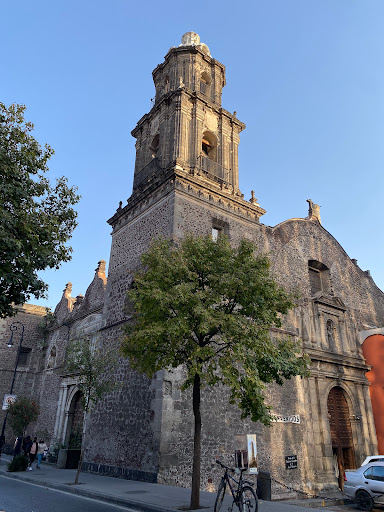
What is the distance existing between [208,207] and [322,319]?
8.83 metres

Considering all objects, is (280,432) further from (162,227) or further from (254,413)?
(162,227)

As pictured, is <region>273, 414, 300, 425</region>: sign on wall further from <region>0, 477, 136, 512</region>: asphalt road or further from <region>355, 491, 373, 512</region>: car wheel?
<region>0, 477, 136, 512</region>: asphalt road

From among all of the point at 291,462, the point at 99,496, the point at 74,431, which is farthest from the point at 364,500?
the point at 74,431

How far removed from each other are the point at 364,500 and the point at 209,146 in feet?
53.5

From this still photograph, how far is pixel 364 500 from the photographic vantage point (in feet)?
41.5

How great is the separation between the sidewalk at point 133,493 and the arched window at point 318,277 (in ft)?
34.7

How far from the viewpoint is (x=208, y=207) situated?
57.0ft

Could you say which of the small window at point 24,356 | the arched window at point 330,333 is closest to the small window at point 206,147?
the arched window at point 330,333

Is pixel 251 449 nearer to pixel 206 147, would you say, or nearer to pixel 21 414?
pixel 206 147

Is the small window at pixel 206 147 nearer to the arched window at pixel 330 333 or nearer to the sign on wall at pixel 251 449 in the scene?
the arched window at pixel 330 333

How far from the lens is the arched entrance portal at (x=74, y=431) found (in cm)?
1760

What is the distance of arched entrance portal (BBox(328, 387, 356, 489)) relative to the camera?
60.0 feet

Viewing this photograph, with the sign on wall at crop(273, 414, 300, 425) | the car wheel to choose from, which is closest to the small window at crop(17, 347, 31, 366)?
the sign on wall at crop(273, 414, 300, 425)

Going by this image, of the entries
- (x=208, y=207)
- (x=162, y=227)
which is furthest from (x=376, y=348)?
(x=162, y=227)
